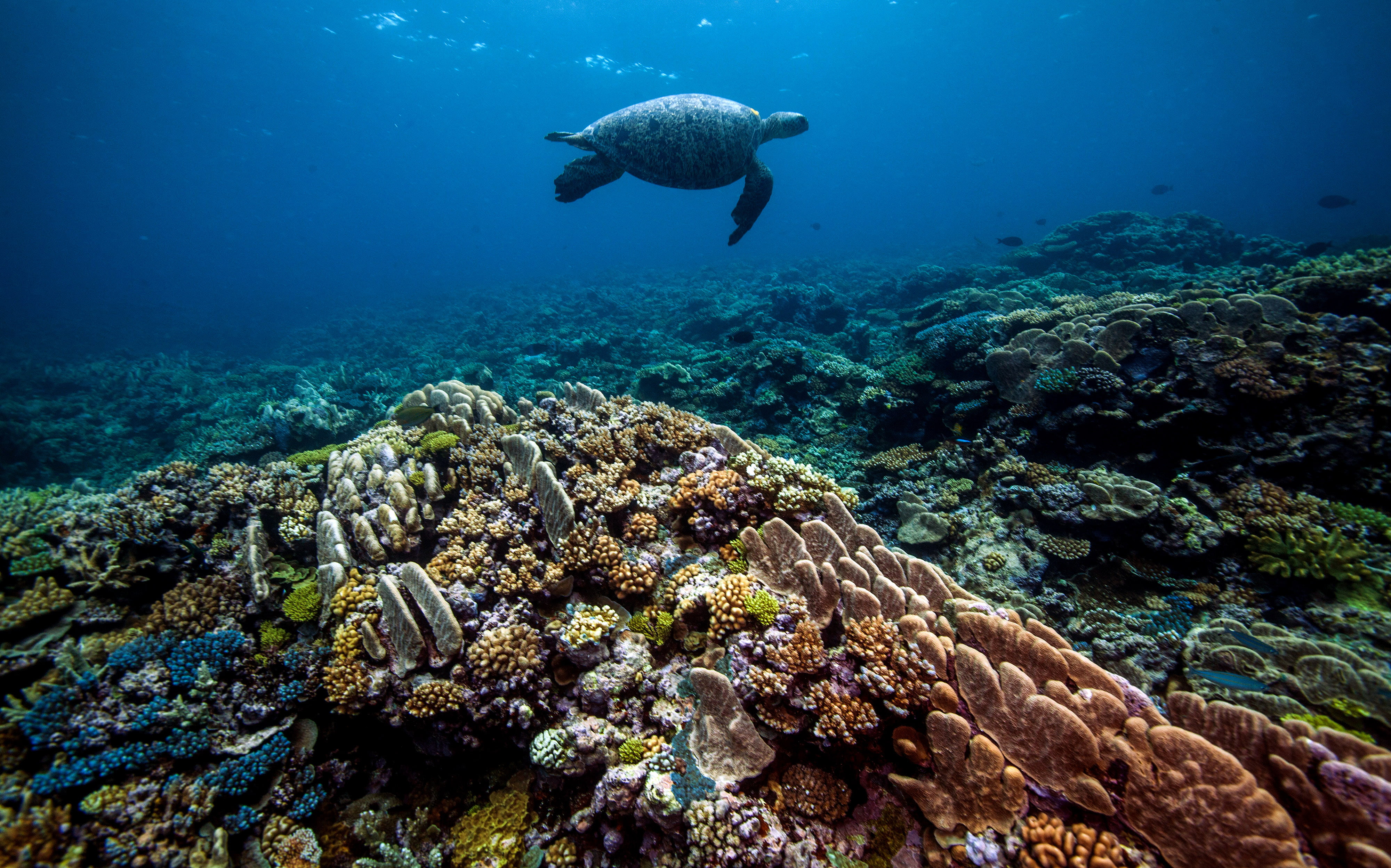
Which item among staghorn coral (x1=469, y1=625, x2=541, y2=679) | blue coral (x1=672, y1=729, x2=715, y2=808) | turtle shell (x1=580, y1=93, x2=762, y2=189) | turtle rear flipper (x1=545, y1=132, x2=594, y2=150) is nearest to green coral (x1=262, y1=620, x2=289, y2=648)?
staghorn coral (x1=469, y1=625, x2=541, y2=679)

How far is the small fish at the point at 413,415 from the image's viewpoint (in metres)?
6.60

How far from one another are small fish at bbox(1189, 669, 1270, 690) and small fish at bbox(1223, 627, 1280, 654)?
40cm

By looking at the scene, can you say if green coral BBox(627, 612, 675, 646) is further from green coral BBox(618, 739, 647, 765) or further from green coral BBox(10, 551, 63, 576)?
green coral BBox(10, 551, 63, 576)

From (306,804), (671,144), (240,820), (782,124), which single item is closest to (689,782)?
(306,804)

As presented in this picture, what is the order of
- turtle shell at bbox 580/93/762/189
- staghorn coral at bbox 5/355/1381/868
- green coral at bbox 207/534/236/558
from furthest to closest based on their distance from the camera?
1. turtle shell at bbox 580/93/762/189
2. green coral at bbox 207/534/236/558
3. staghorn coral at bbox 5/355/1381/868

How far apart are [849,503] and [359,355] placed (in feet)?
84.4

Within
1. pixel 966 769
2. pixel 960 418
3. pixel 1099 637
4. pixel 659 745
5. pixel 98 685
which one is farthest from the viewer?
pixel 960 418

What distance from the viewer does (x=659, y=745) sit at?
116 inches

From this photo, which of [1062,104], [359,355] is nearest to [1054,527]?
[359,355]

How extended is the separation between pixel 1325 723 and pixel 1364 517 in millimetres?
3752

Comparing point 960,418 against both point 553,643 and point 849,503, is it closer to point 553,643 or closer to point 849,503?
point 849,503

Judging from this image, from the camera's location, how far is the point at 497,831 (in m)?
3.12

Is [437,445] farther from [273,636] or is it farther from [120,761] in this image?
[120,761]

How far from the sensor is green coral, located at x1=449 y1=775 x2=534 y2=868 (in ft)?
9.89
